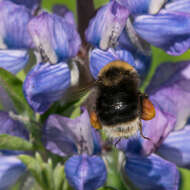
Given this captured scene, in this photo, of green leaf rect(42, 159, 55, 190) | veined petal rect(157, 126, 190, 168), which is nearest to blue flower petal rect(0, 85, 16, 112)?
green leaf rect(42, 159, 55, 190)

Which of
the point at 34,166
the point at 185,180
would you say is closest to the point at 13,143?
the point at 34,166

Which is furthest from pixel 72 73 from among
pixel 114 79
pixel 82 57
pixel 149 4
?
pixel 149 4

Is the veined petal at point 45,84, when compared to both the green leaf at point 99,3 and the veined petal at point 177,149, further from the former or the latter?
the veined petal at point 177,149

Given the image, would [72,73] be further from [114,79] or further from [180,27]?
[180,27]

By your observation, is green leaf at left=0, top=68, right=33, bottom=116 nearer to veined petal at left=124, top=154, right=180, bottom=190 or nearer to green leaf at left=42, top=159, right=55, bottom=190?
green leaf at left=42, top=159, right=55, bottom=190

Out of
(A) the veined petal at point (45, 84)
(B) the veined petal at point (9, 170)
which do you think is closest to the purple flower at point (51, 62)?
(A) the veined petal at point (45, 84)

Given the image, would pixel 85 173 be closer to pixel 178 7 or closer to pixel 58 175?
pixel 58 175
